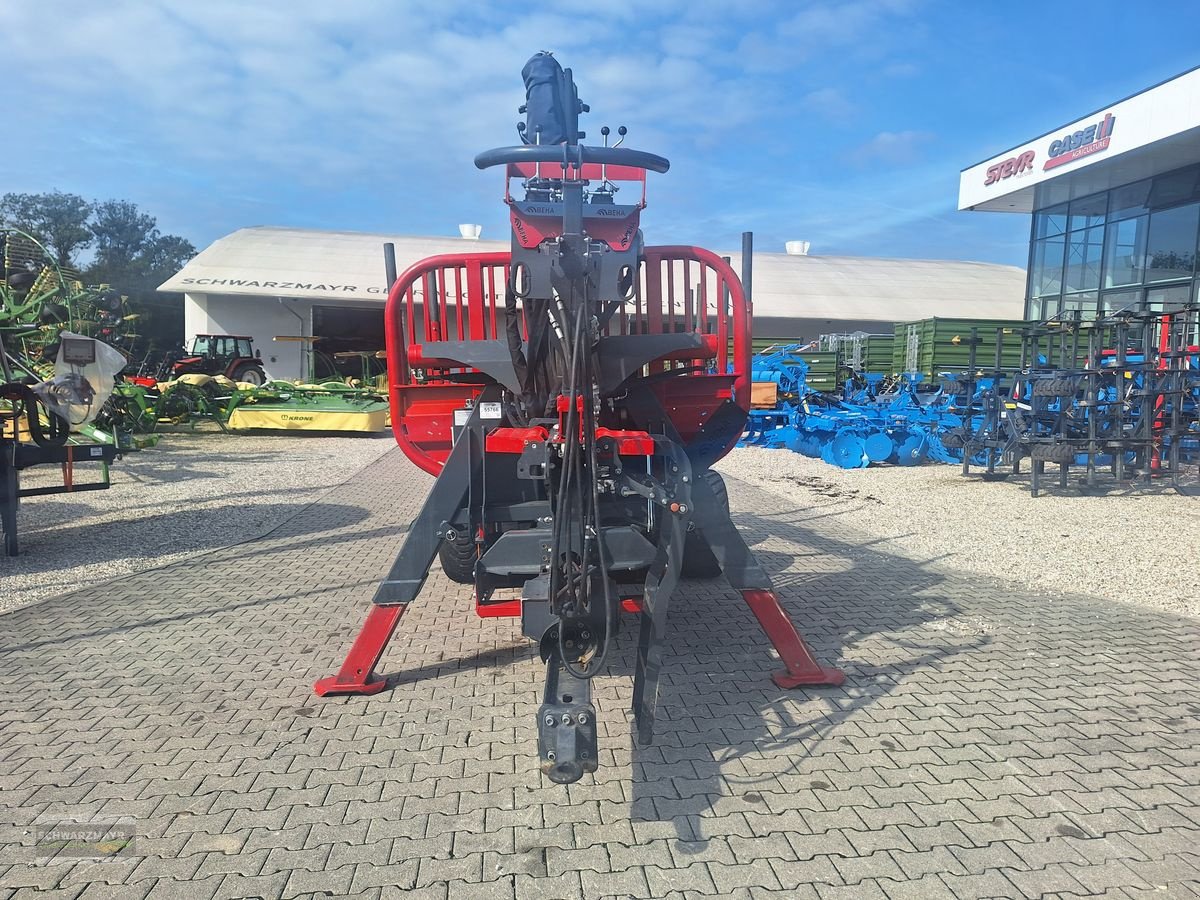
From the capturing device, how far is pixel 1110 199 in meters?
17.6

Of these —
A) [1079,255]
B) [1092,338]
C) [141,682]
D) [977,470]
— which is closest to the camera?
[141,682]

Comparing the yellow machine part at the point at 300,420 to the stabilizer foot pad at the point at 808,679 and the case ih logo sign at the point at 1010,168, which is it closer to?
the case ih logo sign at the point at 1010,168

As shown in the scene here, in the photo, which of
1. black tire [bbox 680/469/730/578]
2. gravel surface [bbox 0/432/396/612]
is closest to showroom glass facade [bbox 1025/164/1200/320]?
black tire [bbox 680/469/730/578]

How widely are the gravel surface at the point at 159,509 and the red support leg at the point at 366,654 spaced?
122 inches

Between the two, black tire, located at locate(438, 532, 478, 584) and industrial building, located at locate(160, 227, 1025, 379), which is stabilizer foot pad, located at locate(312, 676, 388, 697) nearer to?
black tire, located at locate(438, 532, 478, 584)

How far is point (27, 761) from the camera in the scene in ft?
11.1

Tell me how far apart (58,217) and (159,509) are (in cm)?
5622

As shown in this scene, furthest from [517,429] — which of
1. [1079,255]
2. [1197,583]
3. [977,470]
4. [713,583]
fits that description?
[1079,255]

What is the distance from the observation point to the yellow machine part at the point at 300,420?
702 inches

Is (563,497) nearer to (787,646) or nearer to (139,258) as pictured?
(787,646)

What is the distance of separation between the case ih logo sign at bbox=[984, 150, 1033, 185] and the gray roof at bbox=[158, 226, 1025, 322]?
30.1 feet

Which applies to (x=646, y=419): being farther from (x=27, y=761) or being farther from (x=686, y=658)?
(x=27, y=761)

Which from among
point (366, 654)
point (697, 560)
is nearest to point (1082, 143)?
point (697, 560)

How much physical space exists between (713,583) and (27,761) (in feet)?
14.0
